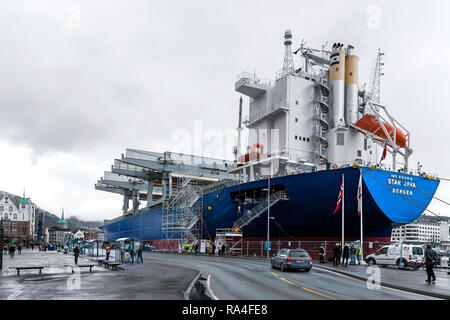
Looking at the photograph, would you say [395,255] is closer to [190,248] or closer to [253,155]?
[253,155]

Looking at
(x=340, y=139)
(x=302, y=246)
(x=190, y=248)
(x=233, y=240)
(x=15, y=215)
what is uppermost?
(x=340, y=139)

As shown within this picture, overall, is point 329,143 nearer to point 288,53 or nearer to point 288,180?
point 288,180

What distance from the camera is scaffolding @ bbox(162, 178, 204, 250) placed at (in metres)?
51.2

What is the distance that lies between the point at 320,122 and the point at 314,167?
5681 mm

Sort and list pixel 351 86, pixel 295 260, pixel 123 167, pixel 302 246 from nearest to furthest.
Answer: pixel 295 260 < pixel 302 246 < pixel 351 86 < pixel 123 167

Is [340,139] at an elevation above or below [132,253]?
above

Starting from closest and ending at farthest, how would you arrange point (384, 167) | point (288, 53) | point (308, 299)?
point (308, 299) < point (384, 167) < point (288, 53)

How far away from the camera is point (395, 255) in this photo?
26141 millimetres

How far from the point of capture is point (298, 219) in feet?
112

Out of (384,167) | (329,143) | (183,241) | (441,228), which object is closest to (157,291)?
(384,167)

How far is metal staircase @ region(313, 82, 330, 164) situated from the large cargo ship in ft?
0.32

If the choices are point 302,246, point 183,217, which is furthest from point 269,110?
point 183,217

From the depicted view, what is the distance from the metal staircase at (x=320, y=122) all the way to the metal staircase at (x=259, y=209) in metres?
5.66
